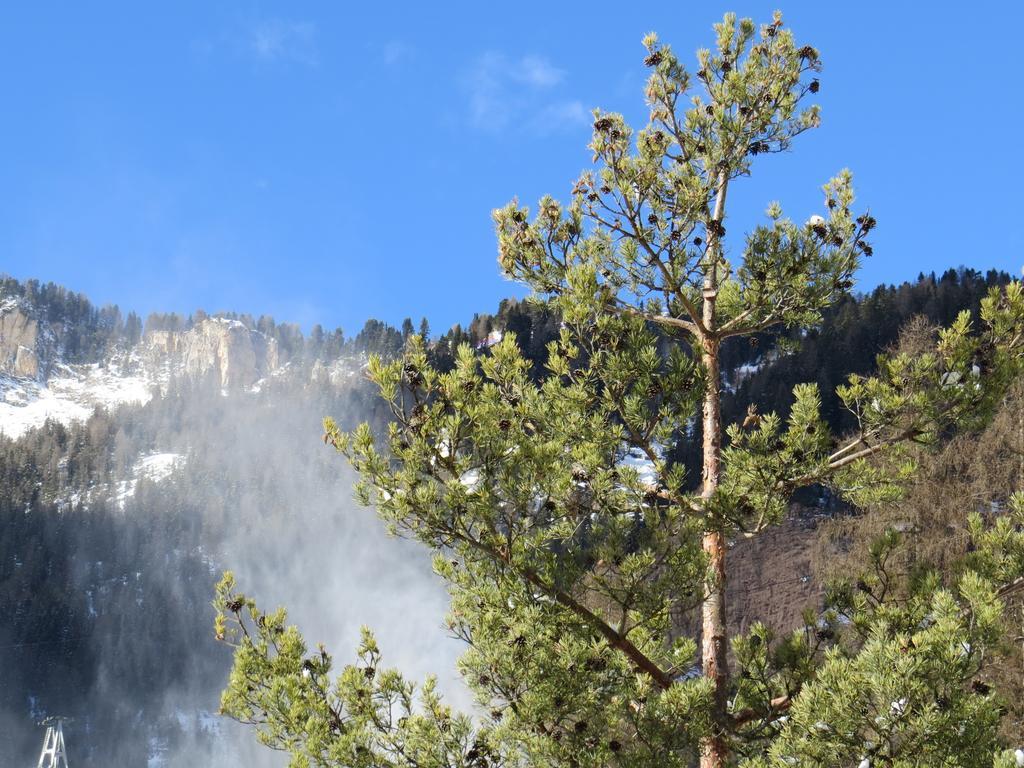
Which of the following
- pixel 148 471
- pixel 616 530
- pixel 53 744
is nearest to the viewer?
pixel 616 530

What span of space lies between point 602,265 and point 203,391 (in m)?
173

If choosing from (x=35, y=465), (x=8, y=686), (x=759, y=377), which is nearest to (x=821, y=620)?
(x=759, y=377)

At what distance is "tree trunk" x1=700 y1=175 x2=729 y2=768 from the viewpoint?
20.3 ft

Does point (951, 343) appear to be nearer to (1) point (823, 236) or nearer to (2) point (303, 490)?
(1) point (823, 236)

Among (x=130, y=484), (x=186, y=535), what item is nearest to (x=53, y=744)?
(x=186, y=535)

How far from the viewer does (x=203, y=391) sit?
6786 inches

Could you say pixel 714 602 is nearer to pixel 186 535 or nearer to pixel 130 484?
pixel 186 535

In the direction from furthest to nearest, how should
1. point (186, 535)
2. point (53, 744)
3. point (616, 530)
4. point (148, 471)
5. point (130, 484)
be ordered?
point (148, 471), point (130, 484), point (186, 535), point (53, 744), point (616, 530)

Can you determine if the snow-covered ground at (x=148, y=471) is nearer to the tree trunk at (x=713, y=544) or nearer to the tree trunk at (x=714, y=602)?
the tree trunk at (x=713, y=544)

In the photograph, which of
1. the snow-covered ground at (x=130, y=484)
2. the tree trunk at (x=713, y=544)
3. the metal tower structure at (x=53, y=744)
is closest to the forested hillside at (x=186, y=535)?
the snow-covered ground at (x=130, y=484)

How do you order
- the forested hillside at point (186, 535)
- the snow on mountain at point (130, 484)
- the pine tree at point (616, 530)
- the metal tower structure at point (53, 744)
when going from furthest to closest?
the snow on mountain at point (130, 484)
the forested hillside at point (186, 535)
the metal tower structure at point (53, 744)
the pine tree at point (616, 530)

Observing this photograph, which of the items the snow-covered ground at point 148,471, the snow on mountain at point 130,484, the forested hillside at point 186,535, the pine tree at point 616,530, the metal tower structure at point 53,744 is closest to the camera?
the pine tree at point 616,530

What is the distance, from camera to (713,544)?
6590 mm

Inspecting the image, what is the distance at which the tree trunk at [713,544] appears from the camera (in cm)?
618
